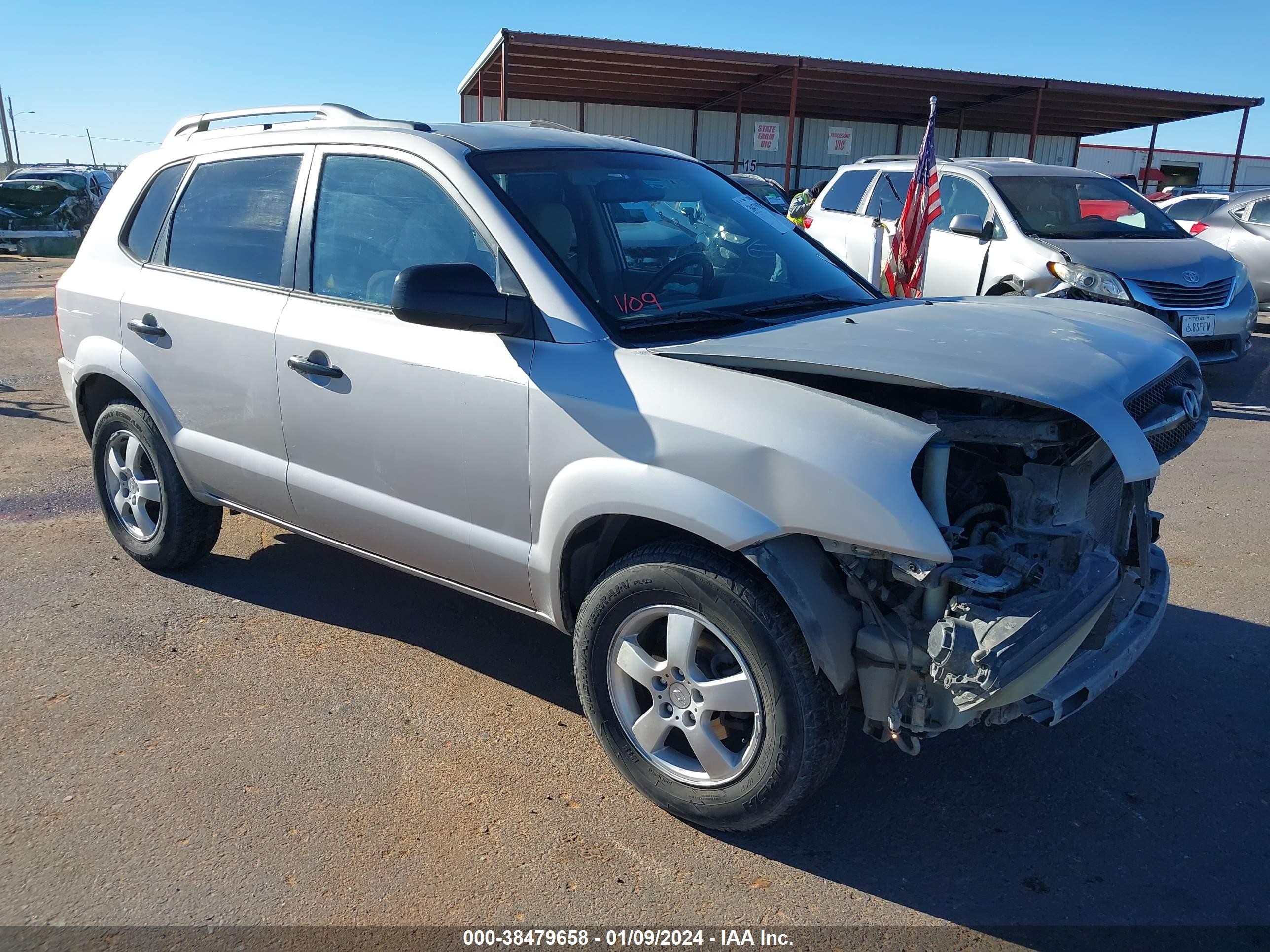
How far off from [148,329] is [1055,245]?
687 centimetres

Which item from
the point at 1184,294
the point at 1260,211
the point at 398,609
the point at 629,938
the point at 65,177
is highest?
the point at 1260,211

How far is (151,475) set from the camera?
461 centimetres

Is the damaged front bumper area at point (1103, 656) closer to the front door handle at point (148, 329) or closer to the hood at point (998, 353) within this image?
the hood at point (998, 353)

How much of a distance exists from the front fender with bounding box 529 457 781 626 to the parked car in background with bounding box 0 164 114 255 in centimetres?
2426

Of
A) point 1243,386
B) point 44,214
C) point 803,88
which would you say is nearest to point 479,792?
point 1243,386

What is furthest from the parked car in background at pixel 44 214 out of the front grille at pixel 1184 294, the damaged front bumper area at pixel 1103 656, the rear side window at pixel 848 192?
the damaged front bumper area at pixel 1103 656

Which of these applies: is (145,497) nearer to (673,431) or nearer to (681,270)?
(681,270)

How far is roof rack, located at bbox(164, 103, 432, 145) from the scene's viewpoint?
3605 millimetres

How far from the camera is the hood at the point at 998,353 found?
7.89ft

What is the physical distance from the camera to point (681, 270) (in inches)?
136

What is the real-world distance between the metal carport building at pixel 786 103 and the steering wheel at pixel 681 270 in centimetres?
1299

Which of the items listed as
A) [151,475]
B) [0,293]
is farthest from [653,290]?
[0,293]

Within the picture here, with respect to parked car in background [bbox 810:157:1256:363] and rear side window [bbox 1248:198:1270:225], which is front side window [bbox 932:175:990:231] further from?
rear side window [bbox 1248:198:1270:225]

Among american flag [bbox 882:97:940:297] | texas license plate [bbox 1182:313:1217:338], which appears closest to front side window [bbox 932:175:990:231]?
american flag [bbox 882:97:940:297]
